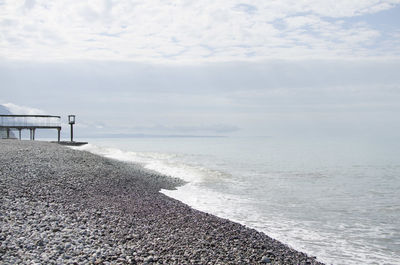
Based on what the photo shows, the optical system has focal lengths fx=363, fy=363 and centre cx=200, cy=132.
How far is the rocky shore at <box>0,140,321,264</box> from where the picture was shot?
798cm

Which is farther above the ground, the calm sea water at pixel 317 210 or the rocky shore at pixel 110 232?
the rocky shore at pixel 110 232

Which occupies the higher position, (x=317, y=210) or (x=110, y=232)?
(x=110, y=232)

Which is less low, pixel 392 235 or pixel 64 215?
pixel 64 215

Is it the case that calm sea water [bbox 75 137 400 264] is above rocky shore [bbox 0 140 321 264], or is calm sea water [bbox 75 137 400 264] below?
below

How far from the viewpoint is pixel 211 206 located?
1744 centimetres

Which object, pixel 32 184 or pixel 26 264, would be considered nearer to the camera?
pixel 26 264

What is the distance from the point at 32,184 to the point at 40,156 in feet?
31.9

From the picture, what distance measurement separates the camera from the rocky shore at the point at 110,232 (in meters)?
7.98

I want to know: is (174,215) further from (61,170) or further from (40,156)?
(40,156)

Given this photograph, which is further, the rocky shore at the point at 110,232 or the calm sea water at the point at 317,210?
the calm sea water at the point at 317,210

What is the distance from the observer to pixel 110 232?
953 centimetres

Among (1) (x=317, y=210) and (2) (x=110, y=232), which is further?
(1) (x=317, y=210)

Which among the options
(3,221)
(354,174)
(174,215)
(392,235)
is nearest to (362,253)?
(392,235)

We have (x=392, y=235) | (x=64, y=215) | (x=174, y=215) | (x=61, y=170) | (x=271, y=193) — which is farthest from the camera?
(x=271, y=193)
